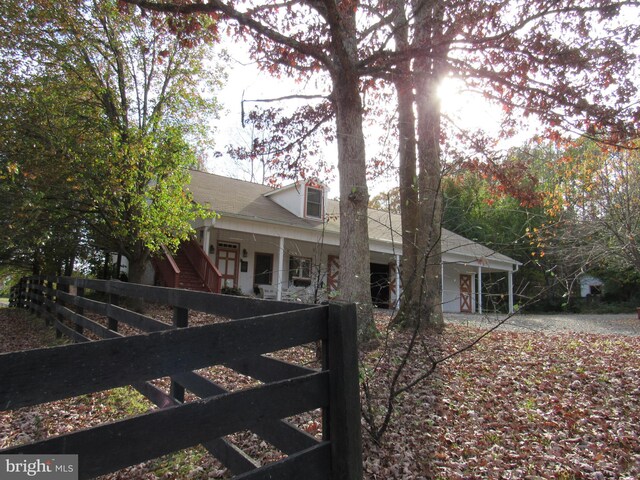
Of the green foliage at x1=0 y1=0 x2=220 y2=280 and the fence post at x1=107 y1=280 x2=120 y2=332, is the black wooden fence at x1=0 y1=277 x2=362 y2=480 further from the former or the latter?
the green foliage at x1=0 y1=0 x2=220 y2=280

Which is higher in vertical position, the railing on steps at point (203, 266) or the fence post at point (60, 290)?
the railing on steps at point (203, 266)

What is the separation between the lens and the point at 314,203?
18594 mm

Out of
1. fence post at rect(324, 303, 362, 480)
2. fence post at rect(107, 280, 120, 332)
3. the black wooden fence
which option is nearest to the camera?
the black wooden fence

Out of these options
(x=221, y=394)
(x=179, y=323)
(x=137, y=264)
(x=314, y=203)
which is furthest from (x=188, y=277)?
(x=221, y=394)

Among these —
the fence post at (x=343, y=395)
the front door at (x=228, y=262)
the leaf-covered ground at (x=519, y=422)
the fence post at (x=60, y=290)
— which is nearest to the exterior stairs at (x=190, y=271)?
the front door at (x=228, y=262)

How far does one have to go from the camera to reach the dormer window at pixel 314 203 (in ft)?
60.3

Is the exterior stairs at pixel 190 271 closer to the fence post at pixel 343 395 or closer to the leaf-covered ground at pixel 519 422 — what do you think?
the leaf-covered ground at pixel 519 422

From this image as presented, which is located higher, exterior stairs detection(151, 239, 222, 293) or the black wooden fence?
exterior stairs detection(151, 239, 222, 293)

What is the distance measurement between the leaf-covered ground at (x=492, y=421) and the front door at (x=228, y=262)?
11.0m

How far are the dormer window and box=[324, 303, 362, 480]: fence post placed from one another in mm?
16174

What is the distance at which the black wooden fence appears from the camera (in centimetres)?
144

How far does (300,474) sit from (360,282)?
5.35 meters

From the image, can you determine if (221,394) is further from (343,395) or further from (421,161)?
(421,161)

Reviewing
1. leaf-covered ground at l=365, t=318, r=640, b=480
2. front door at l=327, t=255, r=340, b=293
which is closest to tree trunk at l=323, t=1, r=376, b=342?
front door at l=327, t=255, r=340, b=293
